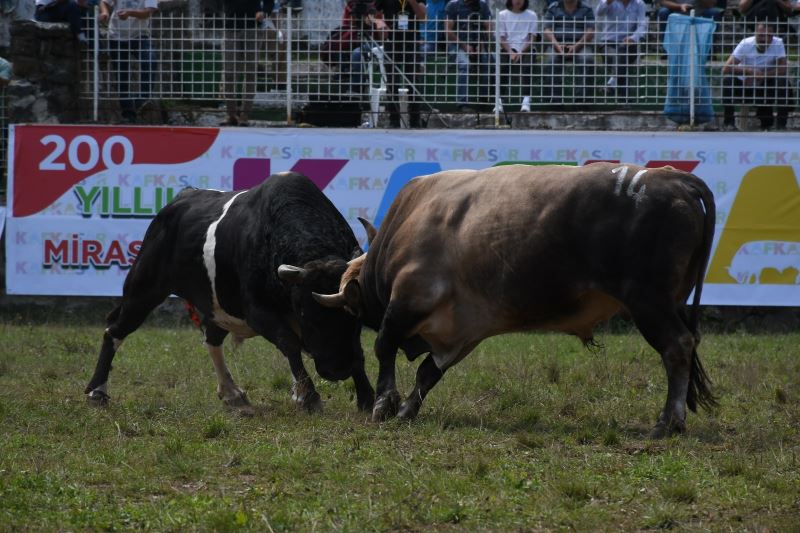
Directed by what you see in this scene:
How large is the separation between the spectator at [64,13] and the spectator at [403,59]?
11.8ft

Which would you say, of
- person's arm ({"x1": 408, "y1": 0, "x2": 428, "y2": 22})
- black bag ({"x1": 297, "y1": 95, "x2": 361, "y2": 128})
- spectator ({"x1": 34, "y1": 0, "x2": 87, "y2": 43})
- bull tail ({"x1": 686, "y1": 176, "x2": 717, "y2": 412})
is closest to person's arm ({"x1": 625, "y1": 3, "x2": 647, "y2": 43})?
person's arm ({"x1": 408, "y1": 0, "x2": 428, "y2": 22})

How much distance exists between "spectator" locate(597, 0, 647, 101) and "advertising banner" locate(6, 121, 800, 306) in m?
1.21

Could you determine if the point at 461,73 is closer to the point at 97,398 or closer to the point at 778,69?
the point at 778,69

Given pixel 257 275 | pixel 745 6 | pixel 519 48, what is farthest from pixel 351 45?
pixel 257 275

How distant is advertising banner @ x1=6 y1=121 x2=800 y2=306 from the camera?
13.6 meters

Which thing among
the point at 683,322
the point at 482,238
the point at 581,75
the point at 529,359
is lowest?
the point at 529,359

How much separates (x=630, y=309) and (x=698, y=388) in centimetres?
79

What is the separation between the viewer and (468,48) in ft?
47.9

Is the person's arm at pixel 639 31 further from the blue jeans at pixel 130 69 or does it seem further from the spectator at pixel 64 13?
the spectator at pixel 64 13

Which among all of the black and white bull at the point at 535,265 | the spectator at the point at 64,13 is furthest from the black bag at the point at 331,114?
the black and white bull at the point at 535,265

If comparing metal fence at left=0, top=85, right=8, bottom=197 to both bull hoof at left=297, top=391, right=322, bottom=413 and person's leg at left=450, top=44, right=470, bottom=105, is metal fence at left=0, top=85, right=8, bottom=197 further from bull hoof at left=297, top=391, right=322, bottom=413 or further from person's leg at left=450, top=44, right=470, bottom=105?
bull hoof at left=297, top=391, right=322, bottom=413

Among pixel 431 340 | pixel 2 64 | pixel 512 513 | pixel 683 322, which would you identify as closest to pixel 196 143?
pixel 2 64

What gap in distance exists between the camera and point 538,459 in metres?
6.57

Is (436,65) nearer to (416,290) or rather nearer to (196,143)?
(196,143)
